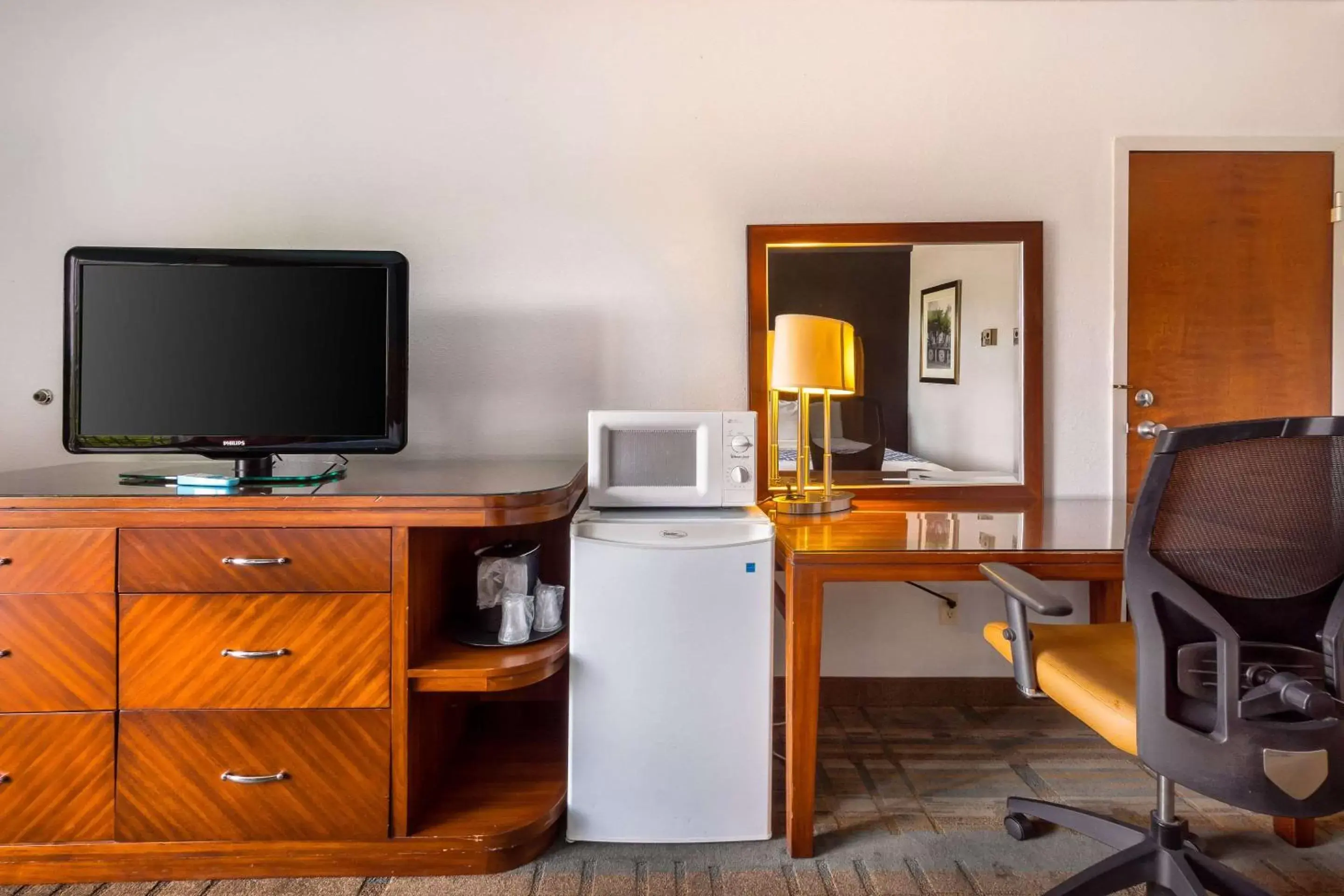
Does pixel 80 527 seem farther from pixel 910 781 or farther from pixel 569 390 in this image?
pixel 910 781

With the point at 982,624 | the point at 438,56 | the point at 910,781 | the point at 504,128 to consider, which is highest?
the point at 438,56

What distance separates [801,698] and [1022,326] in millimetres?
1389

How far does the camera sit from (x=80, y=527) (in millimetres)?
1591

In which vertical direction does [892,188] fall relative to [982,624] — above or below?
above

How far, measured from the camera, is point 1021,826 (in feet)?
5.91

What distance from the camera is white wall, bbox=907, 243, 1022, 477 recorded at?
92.0 inches

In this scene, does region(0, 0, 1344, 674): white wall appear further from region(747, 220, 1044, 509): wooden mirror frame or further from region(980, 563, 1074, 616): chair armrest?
region(980, 563, 1074, 616): chair armrest

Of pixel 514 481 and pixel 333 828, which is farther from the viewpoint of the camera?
pixel 514 481

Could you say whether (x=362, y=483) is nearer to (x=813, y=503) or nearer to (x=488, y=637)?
(x=488, y=637)

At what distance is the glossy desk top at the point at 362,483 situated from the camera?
1.60 metres

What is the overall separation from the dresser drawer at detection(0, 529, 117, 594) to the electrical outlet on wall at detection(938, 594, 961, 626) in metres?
2.23

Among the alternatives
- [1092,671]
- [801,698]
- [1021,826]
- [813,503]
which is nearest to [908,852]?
[1021,826]

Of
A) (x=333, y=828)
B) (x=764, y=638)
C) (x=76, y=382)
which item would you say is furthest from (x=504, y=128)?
(x=333, y=828)

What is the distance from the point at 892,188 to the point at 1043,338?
2.19ft
